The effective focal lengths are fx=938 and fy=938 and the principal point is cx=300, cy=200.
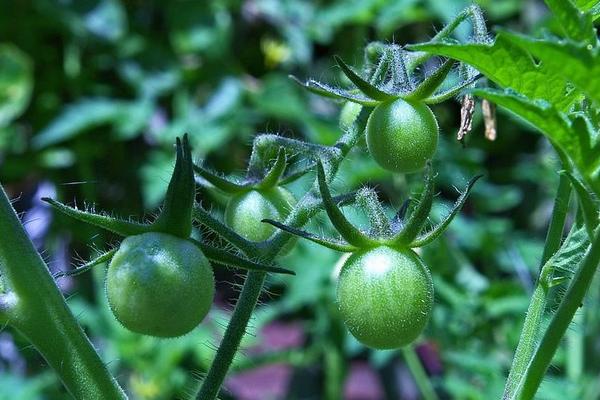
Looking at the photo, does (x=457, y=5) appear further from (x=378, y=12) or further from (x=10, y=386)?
(x=10, y=386)

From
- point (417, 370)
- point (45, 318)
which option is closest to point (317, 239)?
point (45, 318)

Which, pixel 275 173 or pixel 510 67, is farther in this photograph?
pixel 275 173

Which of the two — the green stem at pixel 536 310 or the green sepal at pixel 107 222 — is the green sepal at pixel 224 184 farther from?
the green stem at pixel 536 310

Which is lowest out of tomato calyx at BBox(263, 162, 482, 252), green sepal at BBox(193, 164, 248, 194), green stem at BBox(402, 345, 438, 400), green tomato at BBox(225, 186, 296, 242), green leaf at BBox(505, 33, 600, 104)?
green stem at BBox(402, 345, 438, 400)

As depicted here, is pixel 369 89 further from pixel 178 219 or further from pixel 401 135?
pixel 178 219

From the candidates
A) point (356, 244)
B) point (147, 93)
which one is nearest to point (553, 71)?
point (356, 244)

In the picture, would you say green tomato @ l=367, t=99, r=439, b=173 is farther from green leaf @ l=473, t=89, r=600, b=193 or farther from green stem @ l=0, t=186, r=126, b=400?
green stem @ l=0, t=186, r=126, b=400

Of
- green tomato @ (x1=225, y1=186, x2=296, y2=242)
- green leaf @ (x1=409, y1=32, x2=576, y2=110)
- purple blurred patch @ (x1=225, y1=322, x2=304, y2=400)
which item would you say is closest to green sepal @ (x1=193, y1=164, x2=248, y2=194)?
green tomato @ (x1=225, y1=186, x2=296, y2=242)
